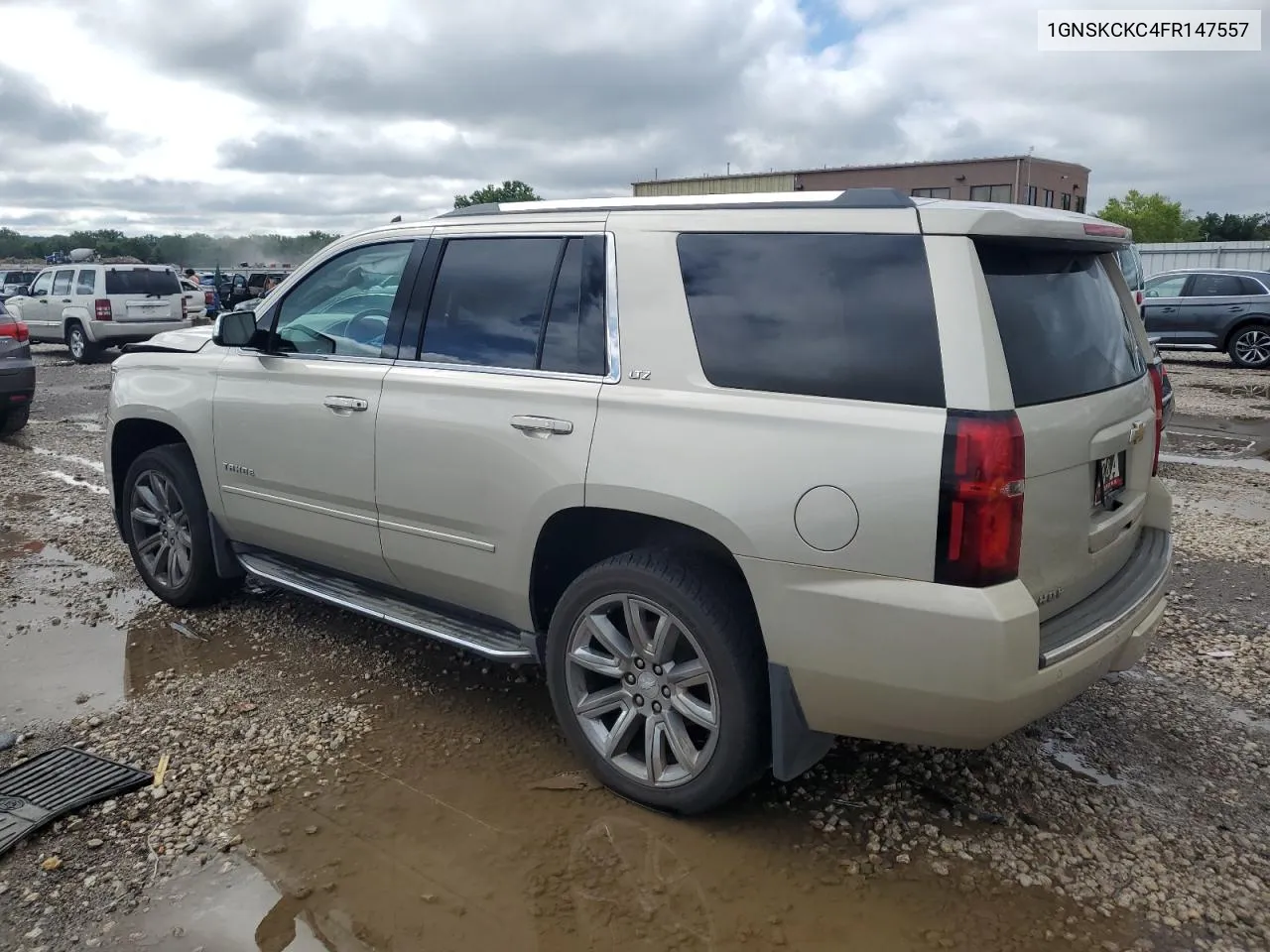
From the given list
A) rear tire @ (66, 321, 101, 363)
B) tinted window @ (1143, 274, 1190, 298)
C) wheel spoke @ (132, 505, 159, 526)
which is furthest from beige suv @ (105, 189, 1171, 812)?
rear tire @ (66, 321, 101, 363)

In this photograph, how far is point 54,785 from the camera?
11.6 feet

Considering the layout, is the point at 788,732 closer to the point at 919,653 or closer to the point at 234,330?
the point at 919,653

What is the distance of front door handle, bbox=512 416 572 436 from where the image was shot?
332 cm

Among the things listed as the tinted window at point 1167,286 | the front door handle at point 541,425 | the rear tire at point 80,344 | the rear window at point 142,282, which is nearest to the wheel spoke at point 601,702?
the front door handle at point 541,425

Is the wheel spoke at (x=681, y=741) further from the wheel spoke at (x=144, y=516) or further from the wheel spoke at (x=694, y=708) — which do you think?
the wheel spoke at (x=144, y=516)

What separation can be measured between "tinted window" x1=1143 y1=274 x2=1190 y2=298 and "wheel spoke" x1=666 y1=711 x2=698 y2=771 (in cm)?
1658

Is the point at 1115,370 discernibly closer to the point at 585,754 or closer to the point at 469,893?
the point at 585,754

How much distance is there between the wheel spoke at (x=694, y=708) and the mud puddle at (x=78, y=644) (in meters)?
2.47

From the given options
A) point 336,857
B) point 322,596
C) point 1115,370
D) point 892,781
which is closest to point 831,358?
point 1115,370

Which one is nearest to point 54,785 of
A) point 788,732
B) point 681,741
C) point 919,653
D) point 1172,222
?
point 681,741

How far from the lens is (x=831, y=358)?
286 centimetres

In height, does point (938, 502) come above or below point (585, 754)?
above

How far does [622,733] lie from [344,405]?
1752mm

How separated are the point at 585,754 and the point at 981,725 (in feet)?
4.48
